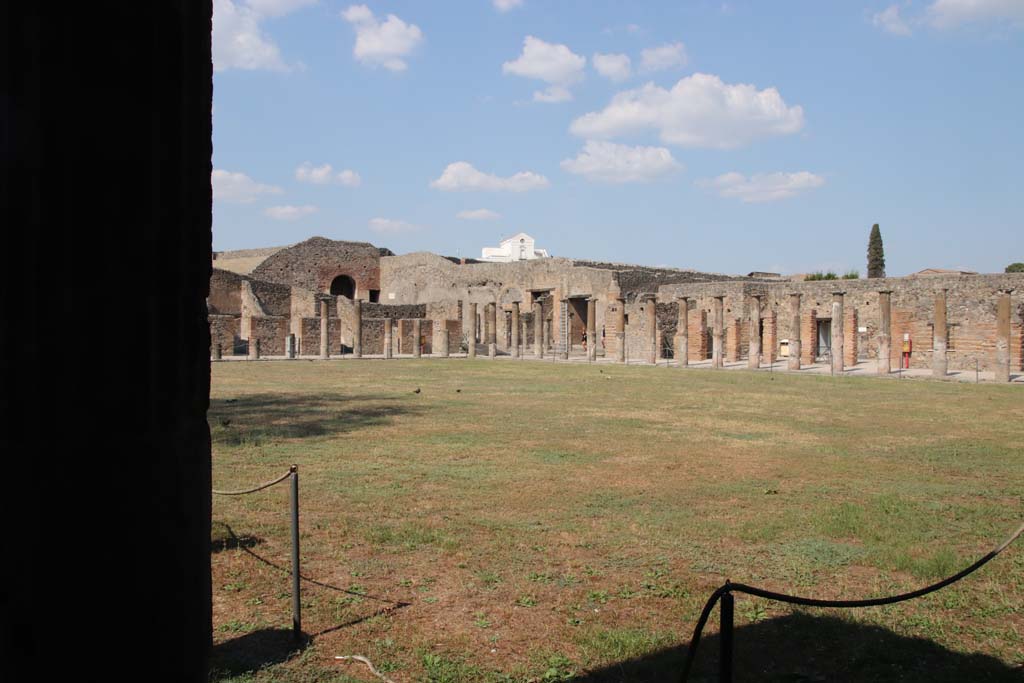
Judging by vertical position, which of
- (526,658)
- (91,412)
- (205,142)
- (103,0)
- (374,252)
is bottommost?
(526,658)

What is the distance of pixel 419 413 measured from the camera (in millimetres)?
12609

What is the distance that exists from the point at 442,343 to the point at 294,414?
26387 mm

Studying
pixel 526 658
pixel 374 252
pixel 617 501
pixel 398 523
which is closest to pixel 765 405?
pixel 617 501

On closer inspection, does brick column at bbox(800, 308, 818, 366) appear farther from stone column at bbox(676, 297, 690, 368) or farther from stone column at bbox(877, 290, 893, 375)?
stone column at bbox(877, 290, 893, 375)

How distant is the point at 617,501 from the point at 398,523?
1.82 meters

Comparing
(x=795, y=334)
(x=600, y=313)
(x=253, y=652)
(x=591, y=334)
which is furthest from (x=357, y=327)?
(x=253, y=652)

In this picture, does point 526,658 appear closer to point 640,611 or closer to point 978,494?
point 640,611

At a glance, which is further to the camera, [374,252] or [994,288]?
[374,252]

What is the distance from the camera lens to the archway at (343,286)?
49.9 meters

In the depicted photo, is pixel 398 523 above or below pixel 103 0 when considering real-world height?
below

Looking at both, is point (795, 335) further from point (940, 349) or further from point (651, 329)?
point (651, 329)

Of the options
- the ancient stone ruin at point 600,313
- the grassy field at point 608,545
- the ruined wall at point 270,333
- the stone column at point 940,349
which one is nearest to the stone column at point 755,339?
the ancient stone ruin at point 600,313

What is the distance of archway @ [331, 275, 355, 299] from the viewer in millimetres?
49906

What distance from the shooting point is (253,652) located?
3.46m
